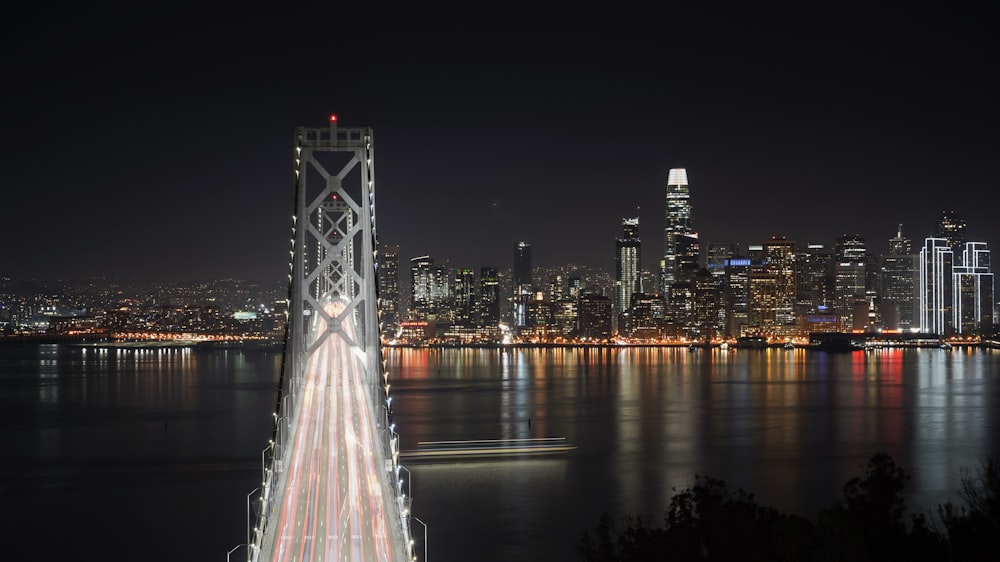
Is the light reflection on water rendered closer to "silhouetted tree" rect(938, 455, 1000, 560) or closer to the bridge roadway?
the bridge roadway

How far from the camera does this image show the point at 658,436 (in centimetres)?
3216

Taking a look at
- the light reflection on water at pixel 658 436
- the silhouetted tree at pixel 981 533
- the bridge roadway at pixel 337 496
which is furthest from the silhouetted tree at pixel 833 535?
the light reflection on water at pixel 658 436

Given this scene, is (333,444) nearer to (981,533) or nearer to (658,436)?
(981,533)

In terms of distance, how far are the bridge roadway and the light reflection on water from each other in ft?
7.55

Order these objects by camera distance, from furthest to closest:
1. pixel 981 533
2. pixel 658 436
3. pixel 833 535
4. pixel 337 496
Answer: pixel 658 436
pixel 337 496
pixel 833 535
pixel 981 533

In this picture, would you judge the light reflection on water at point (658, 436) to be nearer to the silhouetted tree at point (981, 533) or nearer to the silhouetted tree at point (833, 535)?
the silhouetted tree at point (833, 535)

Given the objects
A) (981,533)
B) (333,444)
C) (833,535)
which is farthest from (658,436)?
(981,533)

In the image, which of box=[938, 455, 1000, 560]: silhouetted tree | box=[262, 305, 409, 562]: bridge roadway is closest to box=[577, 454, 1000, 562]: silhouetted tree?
box=[938, 455, 1000, 560]: silhouetted tree

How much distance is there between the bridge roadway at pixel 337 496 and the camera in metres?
10.7

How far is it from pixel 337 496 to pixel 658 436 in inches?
805

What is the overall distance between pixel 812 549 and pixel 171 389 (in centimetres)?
4211

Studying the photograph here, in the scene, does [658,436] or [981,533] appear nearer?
[981,533]

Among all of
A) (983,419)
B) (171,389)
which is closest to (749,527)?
(983,419)

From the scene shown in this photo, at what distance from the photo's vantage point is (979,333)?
11975cm
